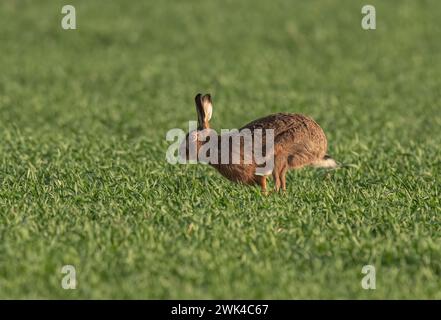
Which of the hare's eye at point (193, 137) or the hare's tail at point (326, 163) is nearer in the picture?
the hare's eye at point (193, 137)

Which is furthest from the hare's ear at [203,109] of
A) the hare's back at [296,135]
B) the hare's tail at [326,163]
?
the hare's tail at [326,163]

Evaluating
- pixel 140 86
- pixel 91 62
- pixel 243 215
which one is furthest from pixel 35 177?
pixel 91 62

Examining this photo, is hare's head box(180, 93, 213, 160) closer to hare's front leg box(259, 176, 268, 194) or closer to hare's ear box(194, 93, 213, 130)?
hare's ear box(194, 93, 213, 130)

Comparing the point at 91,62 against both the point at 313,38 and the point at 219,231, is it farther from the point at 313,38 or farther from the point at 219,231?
the point at 219,231

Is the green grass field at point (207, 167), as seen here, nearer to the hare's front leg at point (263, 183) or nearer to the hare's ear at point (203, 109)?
the hare's front leg at point (263, 183)

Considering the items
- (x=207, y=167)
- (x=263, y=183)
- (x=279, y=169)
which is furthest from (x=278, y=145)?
(x=207, y=167)

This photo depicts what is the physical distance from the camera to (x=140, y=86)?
1792 cm

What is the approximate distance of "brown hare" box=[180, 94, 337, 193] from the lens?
27.1ft

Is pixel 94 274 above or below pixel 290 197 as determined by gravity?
below

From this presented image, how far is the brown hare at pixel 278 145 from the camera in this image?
827 cm

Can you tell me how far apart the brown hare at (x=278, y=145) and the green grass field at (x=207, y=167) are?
217 millimetres

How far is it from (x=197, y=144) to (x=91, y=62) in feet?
41.5

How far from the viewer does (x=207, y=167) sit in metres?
10.0

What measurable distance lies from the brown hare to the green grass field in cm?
22
